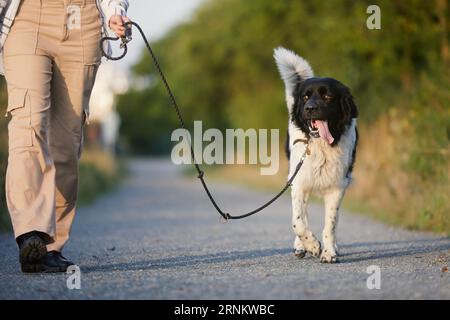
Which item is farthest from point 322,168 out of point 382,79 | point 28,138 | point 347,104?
point 382,79

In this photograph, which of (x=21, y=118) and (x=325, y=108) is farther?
(x=325, y=108)

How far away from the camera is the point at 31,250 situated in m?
5.06

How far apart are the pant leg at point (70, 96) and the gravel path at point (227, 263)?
1.66 ft

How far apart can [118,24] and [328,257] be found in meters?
2.25

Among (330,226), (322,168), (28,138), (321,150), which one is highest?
(28,138)

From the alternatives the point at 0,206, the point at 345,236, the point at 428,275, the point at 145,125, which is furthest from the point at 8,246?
the point at 145,125

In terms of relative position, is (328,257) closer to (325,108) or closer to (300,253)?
(300,253)

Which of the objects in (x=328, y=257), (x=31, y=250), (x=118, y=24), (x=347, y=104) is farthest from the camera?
(x=347, y=104)

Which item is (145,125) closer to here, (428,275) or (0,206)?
(0,206)

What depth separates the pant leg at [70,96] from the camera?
17.9 feet

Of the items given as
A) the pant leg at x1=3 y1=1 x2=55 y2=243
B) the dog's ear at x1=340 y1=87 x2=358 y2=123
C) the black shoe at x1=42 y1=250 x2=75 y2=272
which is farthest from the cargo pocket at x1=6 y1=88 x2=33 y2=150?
the dog's ear at x1=340 y1=87 x2=358 y2=123

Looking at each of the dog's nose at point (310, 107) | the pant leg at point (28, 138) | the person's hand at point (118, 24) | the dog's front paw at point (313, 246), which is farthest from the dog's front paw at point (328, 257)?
the person's hand at point (118, 24)

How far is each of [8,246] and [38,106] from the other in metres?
Answer: 2.47
